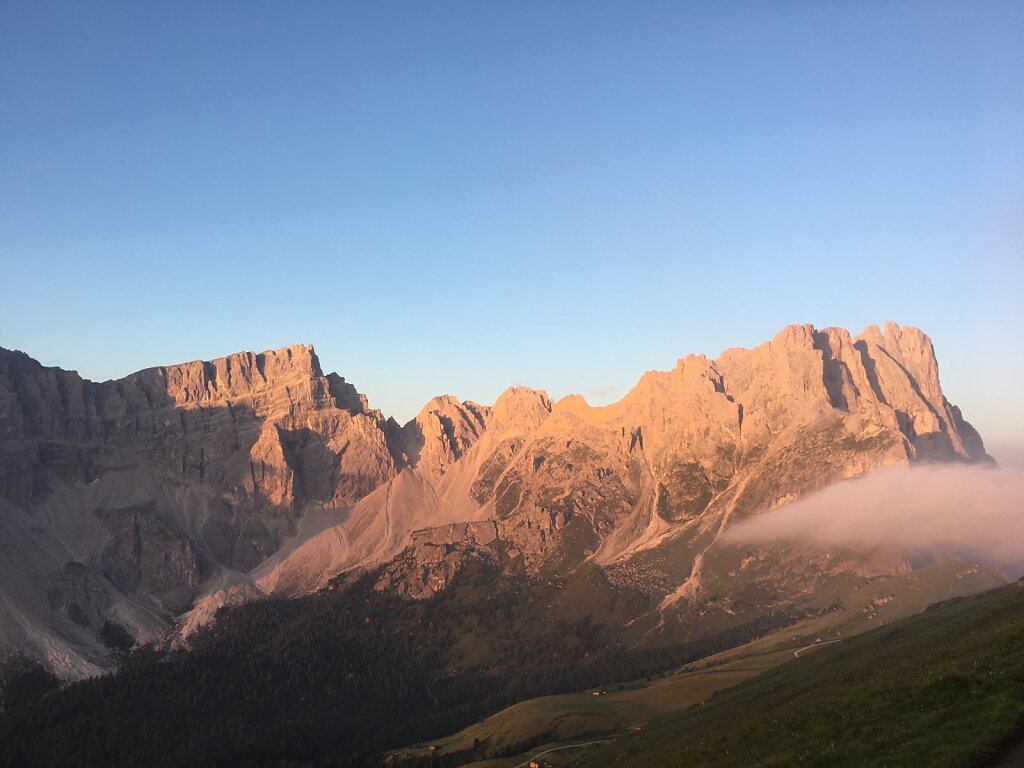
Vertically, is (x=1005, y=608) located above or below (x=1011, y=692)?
below

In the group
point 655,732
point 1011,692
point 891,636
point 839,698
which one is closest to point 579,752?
point 655,732

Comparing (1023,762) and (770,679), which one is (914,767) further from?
(770,679)

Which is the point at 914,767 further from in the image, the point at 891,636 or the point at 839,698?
the point at 891,636

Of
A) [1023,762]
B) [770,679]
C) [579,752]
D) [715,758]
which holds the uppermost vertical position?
[1023,762]

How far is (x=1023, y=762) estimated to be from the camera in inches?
2067

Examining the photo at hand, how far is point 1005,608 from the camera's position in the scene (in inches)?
4407

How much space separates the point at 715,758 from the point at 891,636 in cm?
8414

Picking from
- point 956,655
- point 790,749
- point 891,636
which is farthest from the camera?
point 891,636

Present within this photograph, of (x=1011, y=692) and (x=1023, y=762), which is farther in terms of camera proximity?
(x=1011, y=692)

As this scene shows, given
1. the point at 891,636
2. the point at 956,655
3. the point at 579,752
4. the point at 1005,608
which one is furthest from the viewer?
the point at 579,752

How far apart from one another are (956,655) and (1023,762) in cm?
3300

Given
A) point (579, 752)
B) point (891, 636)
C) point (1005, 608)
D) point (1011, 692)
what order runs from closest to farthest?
point (1011, 692) → point (1005, 608) → point (891, 636) → point (579, 752)

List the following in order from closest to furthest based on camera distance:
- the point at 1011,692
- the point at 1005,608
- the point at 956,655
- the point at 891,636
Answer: the point at 1011,692 → the point at 956,655 → the point at 1005,608 → the point at 891,636

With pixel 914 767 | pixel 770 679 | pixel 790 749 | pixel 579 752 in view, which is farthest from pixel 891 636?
pixel 914 767
